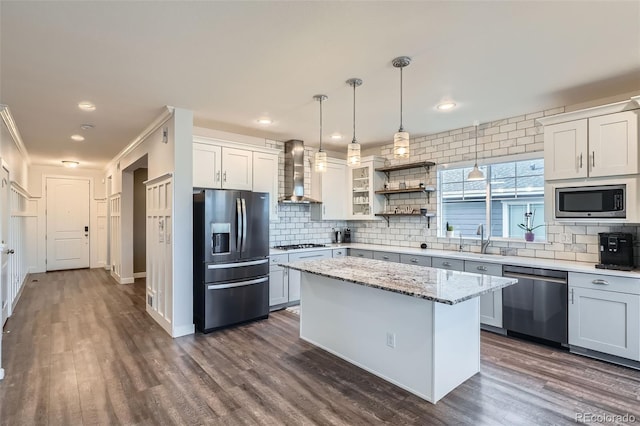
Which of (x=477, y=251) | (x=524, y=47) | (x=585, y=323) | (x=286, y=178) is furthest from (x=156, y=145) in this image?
(x=585, y=323)

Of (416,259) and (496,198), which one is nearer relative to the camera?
(496,198)

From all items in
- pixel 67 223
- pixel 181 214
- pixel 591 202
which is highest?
pixel 591 202

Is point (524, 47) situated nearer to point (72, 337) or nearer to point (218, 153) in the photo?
point (218, 153)

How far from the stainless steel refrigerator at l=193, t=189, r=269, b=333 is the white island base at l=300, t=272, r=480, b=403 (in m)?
1.23

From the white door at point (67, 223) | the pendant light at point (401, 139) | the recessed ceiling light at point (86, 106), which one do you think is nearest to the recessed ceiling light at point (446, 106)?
the pendant light at point (401, 139)

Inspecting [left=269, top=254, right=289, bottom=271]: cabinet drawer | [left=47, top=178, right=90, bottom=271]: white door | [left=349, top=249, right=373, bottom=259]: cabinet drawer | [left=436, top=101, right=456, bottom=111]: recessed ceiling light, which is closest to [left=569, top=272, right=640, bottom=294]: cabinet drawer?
[left=436, top=101, right=456, bottom=111]: recessed ceiling light

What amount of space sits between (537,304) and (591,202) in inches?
45.8

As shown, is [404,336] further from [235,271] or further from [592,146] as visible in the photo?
[592,146]

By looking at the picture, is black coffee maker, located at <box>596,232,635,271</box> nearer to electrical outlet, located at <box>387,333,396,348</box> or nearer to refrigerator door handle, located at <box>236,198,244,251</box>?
electrical outlet, located at <box>387,333,396,348</box>

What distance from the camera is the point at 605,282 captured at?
3.15 m

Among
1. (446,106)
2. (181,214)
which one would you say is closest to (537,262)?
(446,106)

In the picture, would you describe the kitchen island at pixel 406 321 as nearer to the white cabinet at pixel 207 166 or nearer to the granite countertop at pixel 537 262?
the granite countertop at pixel 537 262

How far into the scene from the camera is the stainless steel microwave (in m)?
3.22

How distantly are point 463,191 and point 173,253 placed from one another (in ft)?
13.1
